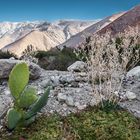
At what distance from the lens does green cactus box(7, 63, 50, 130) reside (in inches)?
241

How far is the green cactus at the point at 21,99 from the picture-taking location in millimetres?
6117

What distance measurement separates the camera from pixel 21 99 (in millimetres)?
6258

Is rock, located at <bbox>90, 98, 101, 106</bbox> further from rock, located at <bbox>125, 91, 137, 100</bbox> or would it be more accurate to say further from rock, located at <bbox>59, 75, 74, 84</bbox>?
→ rock, located at <bbox>59, 75, 74, 84</bbox>

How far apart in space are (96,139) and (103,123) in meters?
0.48

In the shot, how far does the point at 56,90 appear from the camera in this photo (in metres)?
8.03

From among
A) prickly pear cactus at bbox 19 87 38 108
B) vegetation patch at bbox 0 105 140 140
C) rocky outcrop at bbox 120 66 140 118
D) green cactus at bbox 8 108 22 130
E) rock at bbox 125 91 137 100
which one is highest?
prickly pear cactus at bbox 19 87 38 108

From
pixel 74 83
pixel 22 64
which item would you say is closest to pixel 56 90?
pixel 74 83

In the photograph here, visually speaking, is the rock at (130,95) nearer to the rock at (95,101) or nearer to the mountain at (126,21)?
the rock at (95,101)

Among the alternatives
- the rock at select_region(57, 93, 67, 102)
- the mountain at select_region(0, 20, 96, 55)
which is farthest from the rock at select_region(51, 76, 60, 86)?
the mountain at select_region(0, 20, 96, 55)

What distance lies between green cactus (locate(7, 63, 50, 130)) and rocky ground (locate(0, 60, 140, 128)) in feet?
1.58

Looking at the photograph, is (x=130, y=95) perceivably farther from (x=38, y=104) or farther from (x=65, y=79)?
(x=38, y=104)

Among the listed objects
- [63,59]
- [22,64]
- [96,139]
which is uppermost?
[22,64]

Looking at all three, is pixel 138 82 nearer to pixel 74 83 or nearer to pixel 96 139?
pixel 74 83

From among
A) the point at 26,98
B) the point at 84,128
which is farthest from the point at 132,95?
the point at 26,98
